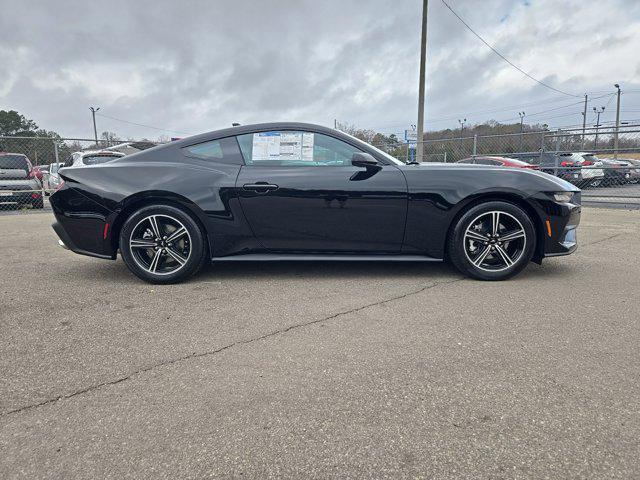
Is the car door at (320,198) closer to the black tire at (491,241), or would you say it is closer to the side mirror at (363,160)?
the side mirror at (363,160)

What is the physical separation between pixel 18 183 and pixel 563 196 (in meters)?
11.0

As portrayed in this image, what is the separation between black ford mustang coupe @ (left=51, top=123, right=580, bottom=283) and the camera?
138 inches

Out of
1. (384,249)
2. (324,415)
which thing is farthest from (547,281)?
(324,415)

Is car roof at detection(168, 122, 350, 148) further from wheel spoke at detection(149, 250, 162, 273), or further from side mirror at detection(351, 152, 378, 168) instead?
wheel spoke at detection(149, 250, 162, 273)

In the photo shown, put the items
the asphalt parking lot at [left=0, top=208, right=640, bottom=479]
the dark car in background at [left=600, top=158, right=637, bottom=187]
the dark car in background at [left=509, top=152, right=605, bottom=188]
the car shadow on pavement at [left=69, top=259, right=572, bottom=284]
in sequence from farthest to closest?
the dark car in background at [left=509, top=152, right=605, bottom=188] < the dark car in background at [left=600, top=158, right=637, bottom=187] < the car shadow on pavement at [left=69, top=259, right=572, bottom=284] < the asphalt parking lot at [left=0, top=208, right=640, bottom=479]

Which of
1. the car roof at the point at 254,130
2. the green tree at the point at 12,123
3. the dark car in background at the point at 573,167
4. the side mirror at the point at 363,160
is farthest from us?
the green tree at the point at 12,123

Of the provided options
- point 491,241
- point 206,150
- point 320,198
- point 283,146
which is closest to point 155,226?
point 206,150

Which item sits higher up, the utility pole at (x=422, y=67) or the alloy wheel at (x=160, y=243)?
the utility pole at (x=422, y=67)

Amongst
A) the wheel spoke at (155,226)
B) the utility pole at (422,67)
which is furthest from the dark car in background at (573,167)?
the wheel spoke at (155,226)

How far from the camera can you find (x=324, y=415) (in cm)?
174

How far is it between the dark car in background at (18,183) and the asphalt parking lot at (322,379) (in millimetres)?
7633

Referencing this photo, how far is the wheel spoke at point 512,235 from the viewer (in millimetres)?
3521

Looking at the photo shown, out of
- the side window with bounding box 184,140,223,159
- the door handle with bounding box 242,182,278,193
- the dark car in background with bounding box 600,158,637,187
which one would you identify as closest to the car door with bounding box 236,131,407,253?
the door handle with bounding box 242,182,278,193

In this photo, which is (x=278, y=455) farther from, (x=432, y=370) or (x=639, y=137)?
(x=639, y=137)
